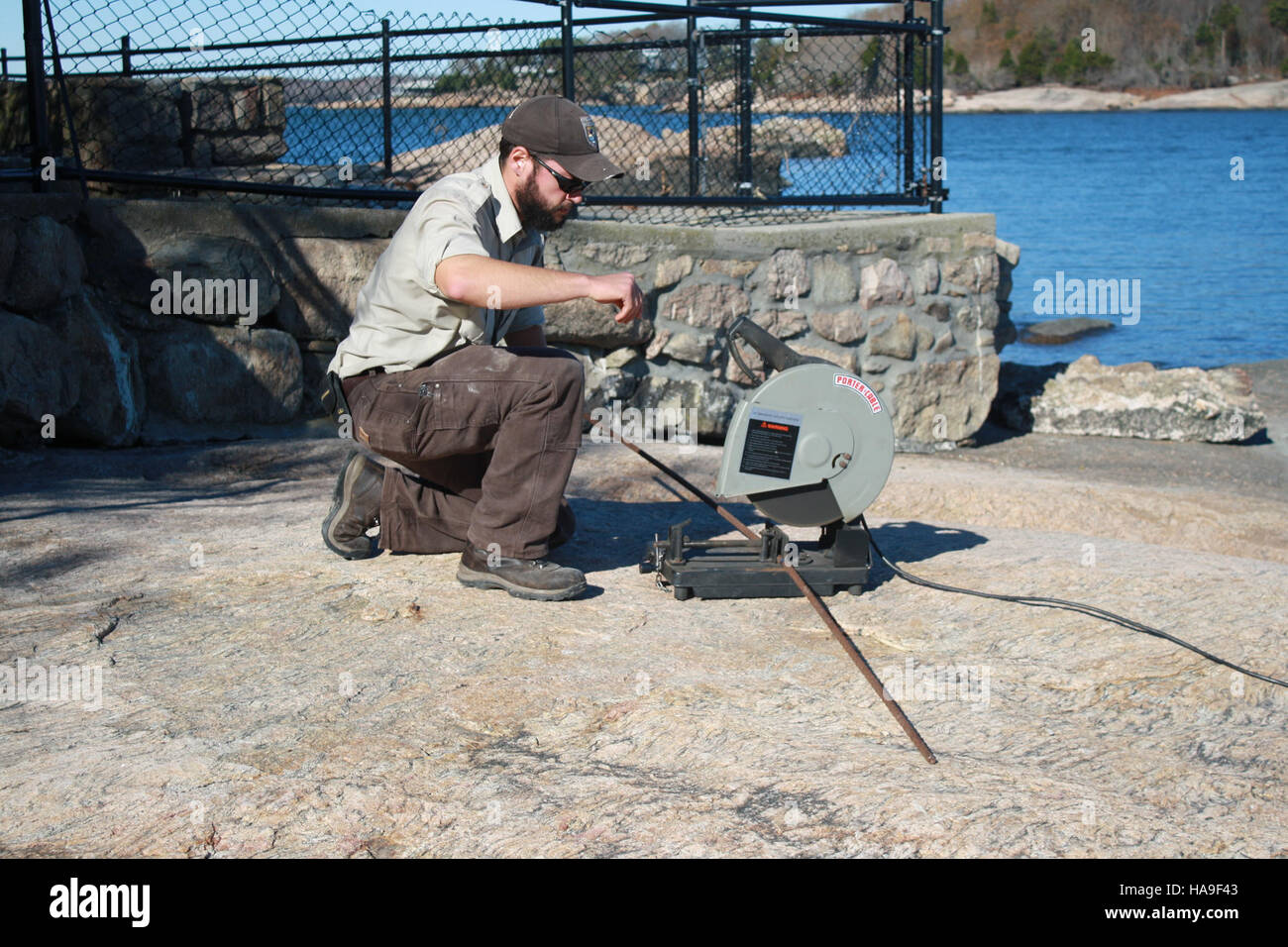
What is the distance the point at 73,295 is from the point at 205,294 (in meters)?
0.59

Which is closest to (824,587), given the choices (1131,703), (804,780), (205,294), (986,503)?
(1131,703)

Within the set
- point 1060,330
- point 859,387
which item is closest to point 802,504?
point 859,387

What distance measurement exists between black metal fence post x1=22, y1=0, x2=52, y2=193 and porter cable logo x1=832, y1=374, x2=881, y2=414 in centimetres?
416

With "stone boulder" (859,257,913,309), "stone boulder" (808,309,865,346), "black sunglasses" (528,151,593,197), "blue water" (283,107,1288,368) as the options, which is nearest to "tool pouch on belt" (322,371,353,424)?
"black sunglasses" (528,151,593,197)

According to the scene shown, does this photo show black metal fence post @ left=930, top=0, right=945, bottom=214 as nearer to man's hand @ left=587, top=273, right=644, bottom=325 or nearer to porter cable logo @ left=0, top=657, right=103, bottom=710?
man's hand @ left=587, top=273, right=644, bottom=325

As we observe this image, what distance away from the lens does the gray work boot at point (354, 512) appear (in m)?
4.22

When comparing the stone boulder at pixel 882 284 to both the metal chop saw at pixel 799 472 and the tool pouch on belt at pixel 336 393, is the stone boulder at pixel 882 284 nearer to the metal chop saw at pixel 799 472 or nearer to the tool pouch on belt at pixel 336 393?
the metal chop saw at pixel 799 472

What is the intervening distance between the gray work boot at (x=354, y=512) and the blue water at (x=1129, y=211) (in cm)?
449

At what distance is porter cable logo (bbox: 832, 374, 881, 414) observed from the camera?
394cm

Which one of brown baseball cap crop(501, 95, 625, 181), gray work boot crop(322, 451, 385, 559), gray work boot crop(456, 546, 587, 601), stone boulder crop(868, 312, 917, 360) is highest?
brown baseball cap crop(501, 95, 625, 181)

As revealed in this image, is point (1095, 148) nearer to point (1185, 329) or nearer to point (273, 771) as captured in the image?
point (1185, 329)

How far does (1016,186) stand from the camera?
35.1 metres

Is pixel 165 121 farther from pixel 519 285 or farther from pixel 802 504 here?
pixel 802 504

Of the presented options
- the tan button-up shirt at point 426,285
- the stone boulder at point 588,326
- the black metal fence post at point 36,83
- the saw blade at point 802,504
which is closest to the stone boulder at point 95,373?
the black metal fence post at point 36,83
